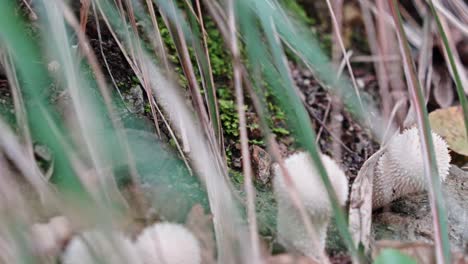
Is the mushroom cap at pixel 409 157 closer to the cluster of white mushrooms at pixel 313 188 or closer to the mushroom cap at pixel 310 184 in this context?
the cluster of white mushrooms at pixel 313 188

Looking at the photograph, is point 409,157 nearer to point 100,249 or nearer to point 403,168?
point 403,168

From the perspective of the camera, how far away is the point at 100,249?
701mm

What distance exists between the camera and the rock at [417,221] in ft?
3.33

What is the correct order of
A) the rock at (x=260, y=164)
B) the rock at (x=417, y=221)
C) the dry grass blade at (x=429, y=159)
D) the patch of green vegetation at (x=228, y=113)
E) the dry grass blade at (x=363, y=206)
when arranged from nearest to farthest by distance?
the dry grass blade at (x=429, y=159)
the dry grass blade at (x=363, y=206)
the rock at (x=417, y=221)
the rock at (x=260, y=164)
the patch of green vegetation at (x=228, y=113)

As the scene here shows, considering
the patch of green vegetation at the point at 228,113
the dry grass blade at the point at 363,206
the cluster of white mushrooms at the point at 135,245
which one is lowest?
the dry grass blade at the point at 363,206

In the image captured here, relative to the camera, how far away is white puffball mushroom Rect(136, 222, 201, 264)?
0.76 m

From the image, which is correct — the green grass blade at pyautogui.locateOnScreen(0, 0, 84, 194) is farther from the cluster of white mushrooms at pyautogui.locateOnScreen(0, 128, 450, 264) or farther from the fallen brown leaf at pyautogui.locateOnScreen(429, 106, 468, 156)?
the fallen brown leaf at pyautogui.locateOnScreen(429, 106, 468, 156)

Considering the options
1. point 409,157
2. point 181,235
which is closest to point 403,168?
point 409,157

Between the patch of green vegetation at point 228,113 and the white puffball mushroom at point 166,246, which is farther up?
the patch of green vegetation at point 228,113

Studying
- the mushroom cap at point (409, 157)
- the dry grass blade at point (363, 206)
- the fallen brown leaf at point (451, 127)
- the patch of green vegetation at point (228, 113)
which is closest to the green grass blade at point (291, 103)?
the dry grass blade at point (363, 206)

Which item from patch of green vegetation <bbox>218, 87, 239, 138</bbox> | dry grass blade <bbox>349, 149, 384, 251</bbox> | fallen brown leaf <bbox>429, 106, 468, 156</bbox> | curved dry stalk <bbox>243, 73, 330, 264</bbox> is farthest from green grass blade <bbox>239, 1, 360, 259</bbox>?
fallen brown leaf <bbox>429, 106, 468, 156</bbox>

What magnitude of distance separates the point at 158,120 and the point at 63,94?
18 cm

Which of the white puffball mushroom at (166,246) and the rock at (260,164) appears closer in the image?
the white puffball mushroom at (166,246)

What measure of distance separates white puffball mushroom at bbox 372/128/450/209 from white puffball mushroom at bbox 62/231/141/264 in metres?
0.44
